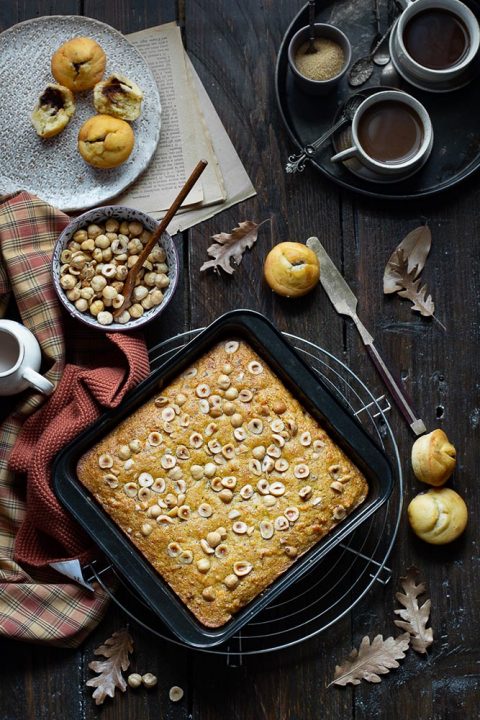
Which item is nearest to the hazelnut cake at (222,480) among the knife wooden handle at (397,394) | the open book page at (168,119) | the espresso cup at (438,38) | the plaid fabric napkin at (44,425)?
the plaid fabric napkin at (44,425)

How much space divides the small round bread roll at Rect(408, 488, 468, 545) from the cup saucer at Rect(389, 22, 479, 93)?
49.1 inches

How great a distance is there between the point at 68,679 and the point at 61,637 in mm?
163

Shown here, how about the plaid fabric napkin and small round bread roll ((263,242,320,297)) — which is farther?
small round bread roll ((263,242,320,297))

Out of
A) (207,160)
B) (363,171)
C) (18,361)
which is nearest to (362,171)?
(363,171)

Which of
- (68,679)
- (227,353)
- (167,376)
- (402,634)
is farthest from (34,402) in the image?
(402,634)

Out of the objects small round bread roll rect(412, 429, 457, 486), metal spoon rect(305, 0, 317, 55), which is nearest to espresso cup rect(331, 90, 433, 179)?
metal spoon rect(305, 0, 317, 55)

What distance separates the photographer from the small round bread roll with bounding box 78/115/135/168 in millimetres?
2623

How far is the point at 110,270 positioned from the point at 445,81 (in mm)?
1184

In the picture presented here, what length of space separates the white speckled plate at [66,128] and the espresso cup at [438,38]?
2.61 ft

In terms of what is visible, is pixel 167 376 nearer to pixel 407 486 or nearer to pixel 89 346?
pixel 89 346

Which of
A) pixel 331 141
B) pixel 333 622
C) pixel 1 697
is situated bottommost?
pixel 1 697

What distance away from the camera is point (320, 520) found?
2406 mm

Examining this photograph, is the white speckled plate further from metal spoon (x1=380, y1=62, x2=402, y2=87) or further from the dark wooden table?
metal spoon (x1=380, y1=62, x2=402, y2=87)

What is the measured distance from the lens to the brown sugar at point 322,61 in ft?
8.64
